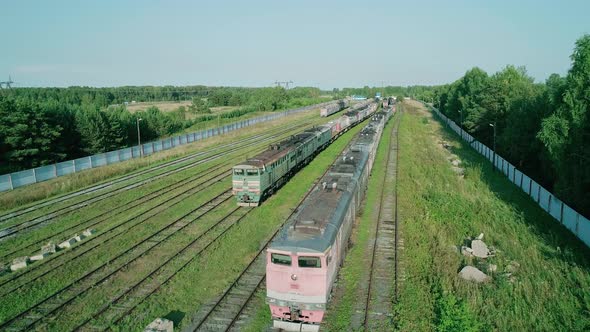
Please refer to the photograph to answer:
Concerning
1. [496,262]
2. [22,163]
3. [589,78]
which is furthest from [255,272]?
[22,163]

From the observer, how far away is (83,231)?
2470 cm

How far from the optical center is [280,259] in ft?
45.0

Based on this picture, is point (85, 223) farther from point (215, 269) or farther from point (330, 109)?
point (330, 109)

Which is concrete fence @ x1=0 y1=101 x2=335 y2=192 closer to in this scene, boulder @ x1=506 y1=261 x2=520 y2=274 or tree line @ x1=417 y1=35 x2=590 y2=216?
Result: boulder @ x1=506 y1=261 x2=520 y2=274

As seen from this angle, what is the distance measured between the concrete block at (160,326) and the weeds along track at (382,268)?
266 inches

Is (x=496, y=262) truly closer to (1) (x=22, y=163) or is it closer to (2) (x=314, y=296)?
(2) (x=314, y=296)

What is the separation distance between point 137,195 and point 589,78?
3277 cm

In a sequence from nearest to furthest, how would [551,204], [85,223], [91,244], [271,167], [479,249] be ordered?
[479,249] → [91,244] → [85,223] → [551,204] → [271,167]

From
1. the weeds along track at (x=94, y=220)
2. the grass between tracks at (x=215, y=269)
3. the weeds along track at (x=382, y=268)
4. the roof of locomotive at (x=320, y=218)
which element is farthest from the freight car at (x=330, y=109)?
the roof of locomotive at (x=320, y=218)

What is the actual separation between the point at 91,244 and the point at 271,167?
508 inches

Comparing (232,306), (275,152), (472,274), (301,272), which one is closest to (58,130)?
(275,152)

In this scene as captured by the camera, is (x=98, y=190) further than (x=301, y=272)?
Yes

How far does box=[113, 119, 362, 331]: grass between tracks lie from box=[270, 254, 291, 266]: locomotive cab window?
9.25 feet

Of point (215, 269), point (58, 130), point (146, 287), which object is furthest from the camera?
point (58, 130)
